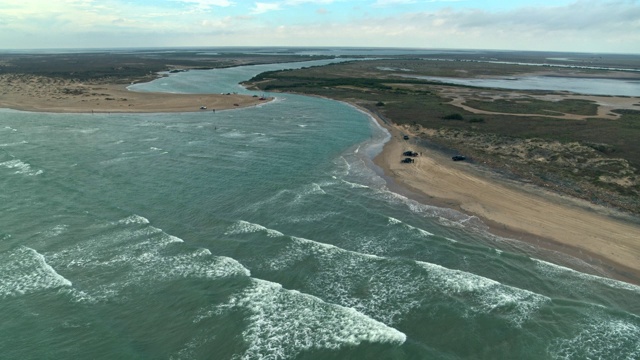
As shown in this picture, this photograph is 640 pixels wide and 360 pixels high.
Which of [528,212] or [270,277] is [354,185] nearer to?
[528,212]

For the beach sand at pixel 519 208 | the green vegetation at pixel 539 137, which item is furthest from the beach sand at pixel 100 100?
the beach sand at pixel 519 208

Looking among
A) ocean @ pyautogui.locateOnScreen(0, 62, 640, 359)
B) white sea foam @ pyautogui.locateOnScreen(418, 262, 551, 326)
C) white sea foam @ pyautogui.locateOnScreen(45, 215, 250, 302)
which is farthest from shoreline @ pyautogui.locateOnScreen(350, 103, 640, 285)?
white sea foam @ pyautogui.locateOnScreen(45, 215, 250, 302)

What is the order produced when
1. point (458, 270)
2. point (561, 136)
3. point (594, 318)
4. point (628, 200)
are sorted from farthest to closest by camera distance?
point (561, 136), point (628, 200), point (458, 270), point (594, 318)

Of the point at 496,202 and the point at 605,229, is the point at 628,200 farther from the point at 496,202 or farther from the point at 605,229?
the point at 496,202

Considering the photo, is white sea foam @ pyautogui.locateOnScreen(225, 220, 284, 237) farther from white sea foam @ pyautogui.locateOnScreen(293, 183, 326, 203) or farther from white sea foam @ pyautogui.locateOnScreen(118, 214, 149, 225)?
white sea foam @ pyautogui.locateOnScreen(118, 214, 149, 225)

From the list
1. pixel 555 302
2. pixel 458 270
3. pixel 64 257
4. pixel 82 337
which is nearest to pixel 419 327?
pixel 458 270
